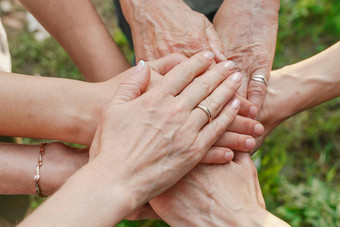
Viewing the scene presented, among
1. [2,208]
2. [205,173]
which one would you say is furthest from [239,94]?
[2,208]

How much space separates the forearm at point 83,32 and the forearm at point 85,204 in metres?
0.69

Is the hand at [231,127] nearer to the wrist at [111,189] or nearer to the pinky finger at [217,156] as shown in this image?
the pinky finger at [217,156]

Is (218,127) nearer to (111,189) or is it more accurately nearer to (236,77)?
(236,77)

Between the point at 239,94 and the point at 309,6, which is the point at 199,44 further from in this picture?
the point at 309,6

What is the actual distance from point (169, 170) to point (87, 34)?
80 centimetres

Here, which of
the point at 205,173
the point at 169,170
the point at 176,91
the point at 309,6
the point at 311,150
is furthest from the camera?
the point at 309,6

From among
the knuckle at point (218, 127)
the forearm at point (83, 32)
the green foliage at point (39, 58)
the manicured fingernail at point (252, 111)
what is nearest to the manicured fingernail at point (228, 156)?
the knuckle at point (218, 127)

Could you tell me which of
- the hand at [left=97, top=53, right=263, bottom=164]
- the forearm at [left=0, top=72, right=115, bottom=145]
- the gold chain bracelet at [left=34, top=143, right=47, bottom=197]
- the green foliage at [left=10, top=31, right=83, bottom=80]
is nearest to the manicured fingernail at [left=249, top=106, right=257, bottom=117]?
the hand at [left=97, top=53, right=263, bottom=164]

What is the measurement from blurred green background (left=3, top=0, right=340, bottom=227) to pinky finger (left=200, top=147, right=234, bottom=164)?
2.22 ft

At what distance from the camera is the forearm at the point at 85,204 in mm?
1103

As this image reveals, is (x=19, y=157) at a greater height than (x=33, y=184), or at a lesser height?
greater

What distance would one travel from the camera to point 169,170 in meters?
1.31

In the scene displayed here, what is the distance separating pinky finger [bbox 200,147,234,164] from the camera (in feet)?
4.87

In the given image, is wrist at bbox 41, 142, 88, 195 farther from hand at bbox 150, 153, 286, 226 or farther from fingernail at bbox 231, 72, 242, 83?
fingernail at bbox 231, 72, 242, 83
